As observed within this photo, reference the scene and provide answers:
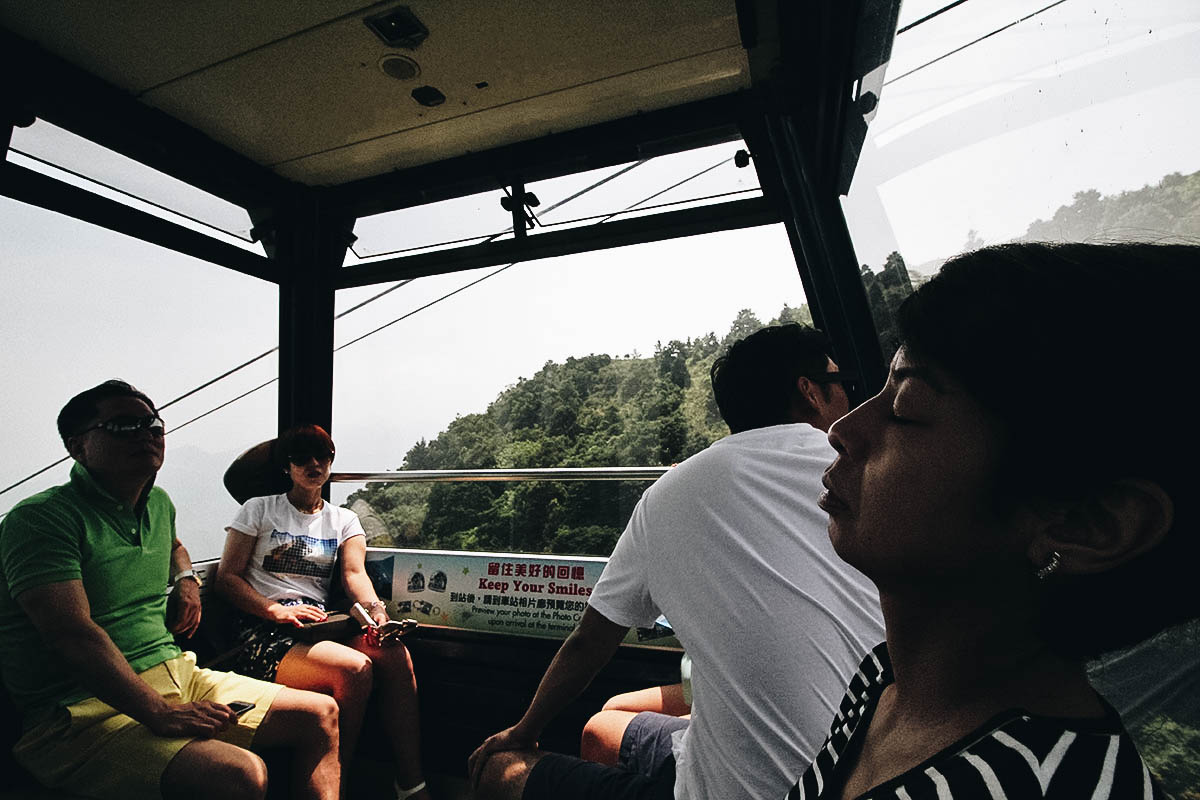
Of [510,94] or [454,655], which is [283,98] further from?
[454,655]

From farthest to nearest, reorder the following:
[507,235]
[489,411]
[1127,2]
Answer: [489,411], [507,235], [1127,2]

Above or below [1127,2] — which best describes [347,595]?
below

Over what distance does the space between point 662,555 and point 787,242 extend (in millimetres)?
1729

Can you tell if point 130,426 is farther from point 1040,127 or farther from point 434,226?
point 1040,127

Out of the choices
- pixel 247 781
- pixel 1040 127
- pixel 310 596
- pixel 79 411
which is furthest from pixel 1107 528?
pixel 310 596

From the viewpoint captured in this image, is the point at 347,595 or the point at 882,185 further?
the point at 347,595

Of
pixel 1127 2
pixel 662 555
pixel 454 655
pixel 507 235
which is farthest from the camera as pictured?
pixel 507 235

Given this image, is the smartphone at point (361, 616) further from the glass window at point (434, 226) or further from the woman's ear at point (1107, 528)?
the woman's ear at point (1107, 528)

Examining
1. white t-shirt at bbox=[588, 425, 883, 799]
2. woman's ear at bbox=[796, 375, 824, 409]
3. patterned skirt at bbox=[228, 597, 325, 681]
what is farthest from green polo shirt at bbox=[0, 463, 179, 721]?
woman's ear at bbox=[796, 375, 824, 409]

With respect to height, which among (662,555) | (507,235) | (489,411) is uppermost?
(507,235)

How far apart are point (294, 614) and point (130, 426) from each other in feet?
3.14

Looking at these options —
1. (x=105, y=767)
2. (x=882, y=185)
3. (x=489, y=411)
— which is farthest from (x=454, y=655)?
(x=882, y=185)

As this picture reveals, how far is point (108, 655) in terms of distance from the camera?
1.64 meters

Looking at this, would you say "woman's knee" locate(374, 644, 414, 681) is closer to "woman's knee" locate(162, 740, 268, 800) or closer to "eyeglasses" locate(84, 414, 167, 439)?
"woman's knee" locate(162, 740, 268, 800)
